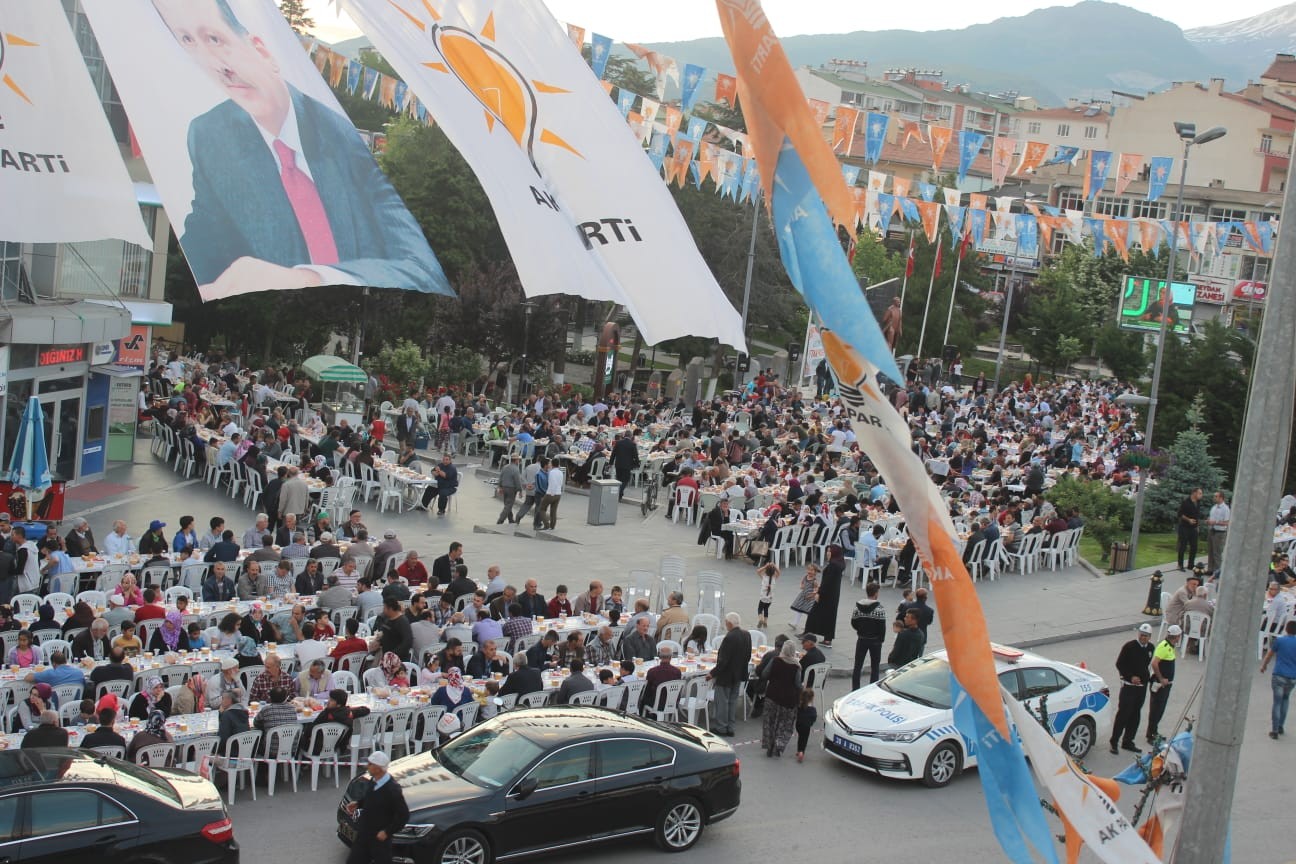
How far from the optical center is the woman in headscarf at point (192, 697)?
43.4ft

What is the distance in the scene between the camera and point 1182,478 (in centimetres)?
3188

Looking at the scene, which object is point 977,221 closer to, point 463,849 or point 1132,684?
point 1132,684

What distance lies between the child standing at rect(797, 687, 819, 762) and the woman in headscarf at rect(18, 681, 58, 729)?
Result: 24.9 ft

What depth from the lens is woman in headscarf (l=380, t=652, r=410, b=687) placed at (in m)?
14.6

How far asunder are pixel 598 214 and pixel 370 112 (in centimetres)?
7302

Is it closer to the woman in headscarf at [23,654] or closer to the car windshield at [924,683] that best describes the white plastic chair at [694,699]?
the car windshield at [924,683]

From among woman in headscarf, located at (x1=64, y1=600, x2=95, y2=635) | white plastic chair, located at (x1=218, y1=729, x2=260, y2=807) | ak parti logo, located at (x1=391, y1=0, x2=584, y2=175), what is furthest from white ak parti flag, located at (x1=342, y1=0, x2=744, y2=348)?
woman in headscarf, located at (x1=64, y1=600, x2=95, y2=635)

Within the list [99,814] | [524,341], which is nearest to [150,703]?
[99,814]

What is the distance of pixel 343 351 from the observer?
51.1 metres

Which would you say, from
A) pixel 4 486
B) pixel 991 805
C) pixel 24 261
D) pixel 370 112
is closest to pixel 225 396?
A: pixel 24 261

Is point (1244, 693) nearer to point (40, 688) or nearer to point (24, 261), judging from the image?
point (40, 688)

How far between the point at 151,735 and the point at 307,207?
20.8 feet

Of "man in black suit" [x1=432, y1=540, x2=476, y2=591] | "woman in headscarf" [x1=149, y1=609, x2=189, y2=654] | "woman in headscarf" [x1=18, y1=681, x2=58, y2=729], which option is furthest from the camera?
"man in black suit" [x1=432, y1=540, x2=476, y2=591]

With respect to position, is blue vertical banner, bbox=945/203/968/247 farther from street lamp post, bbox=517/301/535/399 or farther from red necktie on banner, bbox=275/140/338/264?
red necktie on banner, bbox=275/140/338/264
